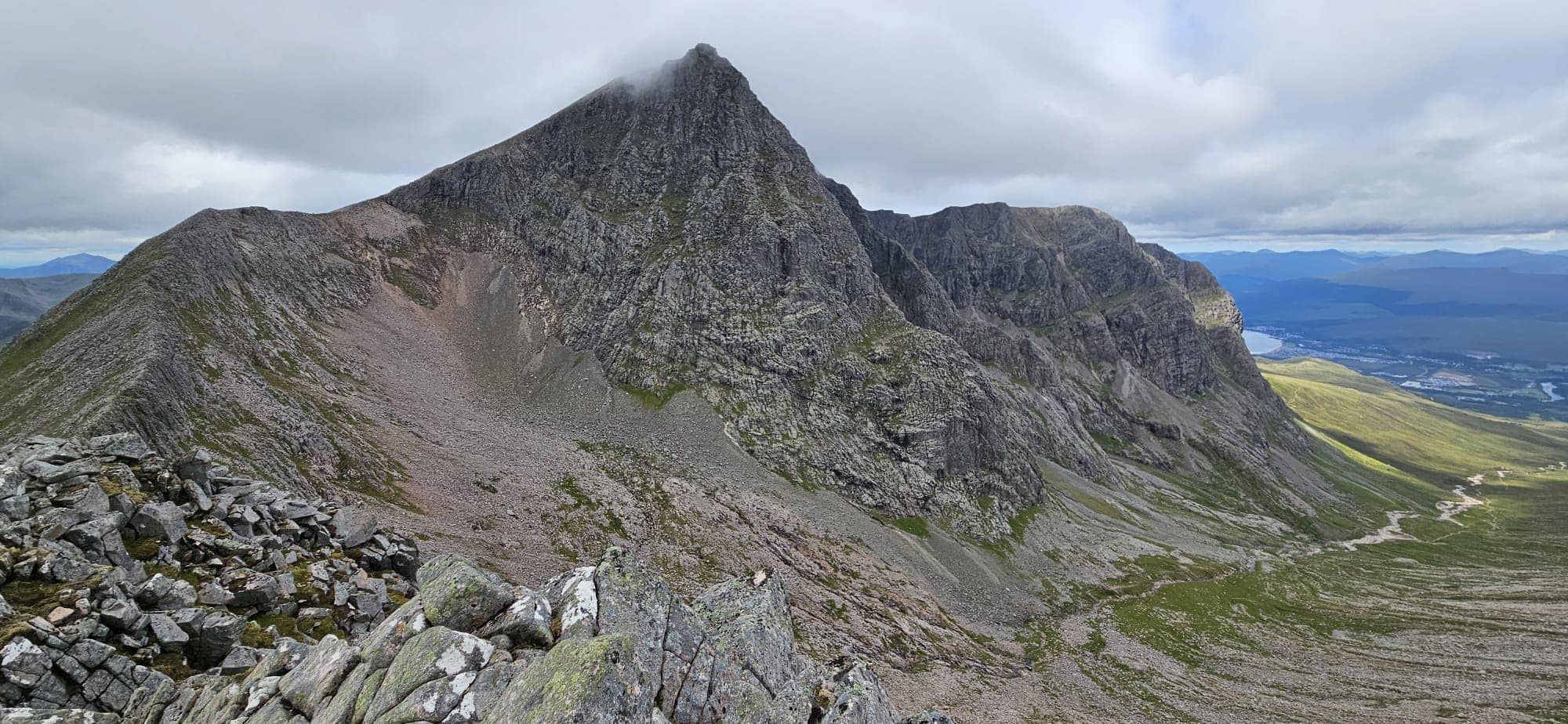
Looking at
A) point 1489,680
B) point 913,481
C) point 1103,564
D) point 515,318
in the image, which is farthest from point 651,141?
point 1489,680

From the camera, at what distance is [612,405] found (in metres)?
141

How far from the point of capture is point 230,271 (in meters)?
110

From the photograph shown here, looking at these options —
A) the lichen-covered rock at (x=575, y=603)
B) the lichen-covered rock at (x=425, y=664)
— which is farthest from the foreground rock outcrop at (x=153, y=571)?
the lichen-covered rock at (x=575, y=603)

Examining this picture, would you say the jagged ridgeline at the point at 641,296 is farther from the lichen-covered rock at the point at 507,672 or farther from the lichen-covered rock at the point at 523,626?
the lichen-covered rock at the point at 523,626

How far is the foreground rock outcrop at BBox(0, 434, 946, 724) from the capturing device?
17.5 m

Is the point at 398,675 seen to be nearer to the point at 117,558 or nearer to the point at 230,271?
the point at 117,558

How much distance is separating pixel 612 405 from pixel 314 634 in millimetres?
114175

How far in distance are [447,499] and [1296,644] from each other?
159049 mm

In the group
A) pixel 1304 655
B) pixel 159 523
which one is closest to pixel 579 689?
pixel 159 523

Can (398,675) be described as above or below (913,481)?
above

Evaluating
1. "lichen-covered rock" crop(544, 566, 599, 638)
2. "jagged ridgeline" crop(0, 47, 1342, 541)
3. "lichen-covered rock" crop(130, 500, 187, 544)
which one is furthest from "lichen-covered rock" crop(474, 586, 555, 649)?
"jagged ridgeline" crop(0, 47, 1342, 541)

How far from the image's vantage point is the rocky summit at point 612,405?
210 feet

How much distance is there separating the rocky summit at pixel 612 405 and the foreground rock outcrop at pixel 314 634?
34 centimetres

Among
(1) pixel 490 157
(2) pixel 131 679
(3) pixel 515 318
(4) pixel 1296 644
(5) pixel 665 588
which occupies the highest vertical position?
(1) pixel 490 157
